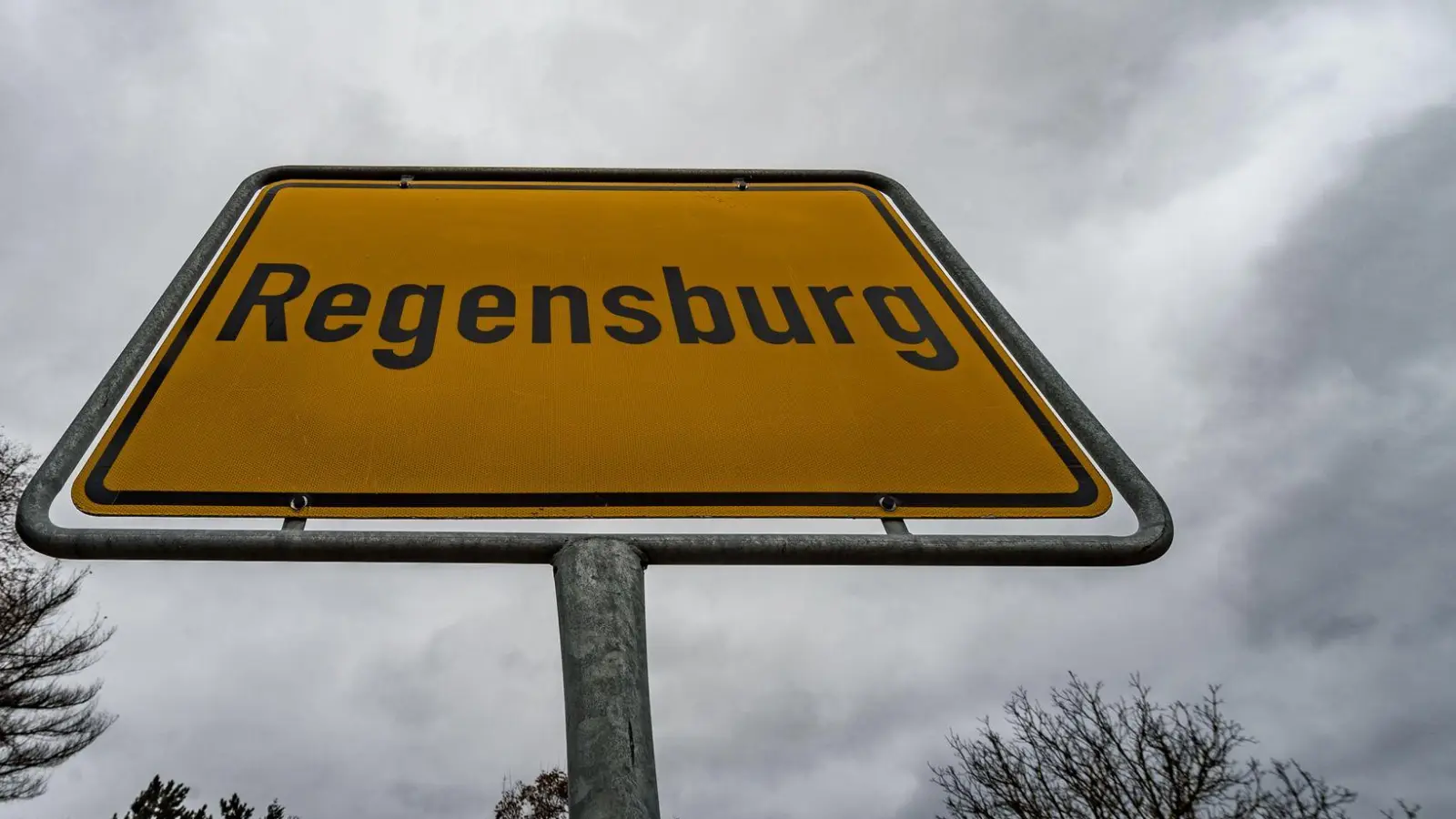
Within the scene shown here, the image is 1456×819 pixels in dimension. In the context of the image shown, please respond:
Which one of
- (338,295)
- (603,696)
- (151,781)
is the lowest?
(603,696)

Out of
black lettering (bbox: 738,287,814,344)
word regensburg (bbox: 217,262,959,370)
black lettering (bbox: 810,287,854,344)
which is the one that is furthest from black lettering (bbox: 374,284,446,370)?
black lettering (bbox: 810,287,854,344)

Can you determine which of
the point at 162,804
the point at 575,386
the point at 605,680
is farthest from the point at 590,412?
the point at 162,804

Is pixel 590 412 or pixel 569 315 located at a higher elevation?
pixel 569 315

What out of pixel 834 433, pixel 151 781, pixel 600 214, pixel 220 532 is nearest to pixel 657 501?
pixel 834 433

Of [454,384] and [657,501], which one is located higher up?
[454,384]

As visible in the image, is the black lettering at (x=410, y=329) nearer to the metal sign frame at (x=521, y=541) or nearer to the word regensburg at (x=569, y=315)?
the word regensburg at (x=569, y=315)

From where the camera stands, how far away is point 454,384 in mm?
1109

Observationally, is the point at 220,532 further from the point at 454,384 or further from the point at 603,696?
the point at 603,696

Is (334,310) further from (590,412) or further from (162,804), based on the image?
(162,804)

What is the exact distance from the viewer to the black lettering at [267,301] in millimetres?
1176

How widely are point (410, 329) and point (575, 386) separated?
0.90 ft

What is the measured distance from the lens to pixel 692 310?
126cm

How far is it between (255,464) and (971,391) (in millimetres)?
905

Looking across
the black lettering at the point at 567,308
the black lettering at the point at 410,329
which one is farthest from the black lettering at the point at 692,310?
the black lettering at the point at 410,329
